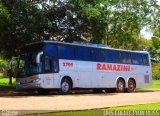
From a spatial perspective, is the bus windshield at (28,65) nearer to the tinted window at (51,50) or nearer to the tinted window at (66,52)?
the tinted window at (51,50)

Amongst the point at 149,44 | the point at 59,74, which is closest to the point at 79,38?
the point at 59,74

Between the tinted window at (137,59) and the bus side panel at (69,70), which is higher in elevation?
the tinted window at (137,59)

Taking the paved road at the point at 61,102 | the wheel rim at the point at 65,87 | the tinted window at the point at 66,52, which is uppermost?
the tinted window at the point at 66,52

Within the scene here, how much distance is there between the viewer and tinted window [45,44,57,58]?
24375 millimetres

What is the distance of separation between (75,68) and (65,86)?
4.26ft

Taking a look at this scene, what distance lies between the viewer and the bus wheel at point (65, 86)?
25500mm

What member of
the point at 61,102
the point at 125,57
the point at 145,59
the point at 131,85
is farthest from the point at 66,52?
the point at 145,59

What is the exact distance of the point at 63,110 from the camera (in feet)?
47.3

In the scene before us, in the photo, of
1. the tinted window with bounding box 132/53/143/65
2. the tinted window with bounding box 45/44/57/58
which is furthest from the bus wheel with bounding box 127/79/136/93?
the tinted window with bounding box 45/44/57/58

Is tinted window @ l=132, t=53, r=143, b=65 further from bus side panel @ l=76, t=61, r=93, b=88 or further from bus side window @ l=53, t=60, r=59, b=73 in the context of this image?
bus side window @ l=53, t=60, r=59, b=73

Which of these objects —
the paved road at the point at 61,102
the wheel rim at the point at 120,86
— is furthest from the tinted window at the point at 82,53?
the paved road at the point at 61,102

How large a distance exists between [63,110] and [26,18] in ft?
39.7

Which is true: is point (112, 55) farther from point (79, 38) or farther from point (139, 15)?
point (139, 15)

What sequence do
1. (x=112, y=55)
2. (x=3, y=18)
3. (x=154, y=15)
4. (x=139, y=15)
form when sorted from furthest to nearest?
1. (x=154, y=15)
2. (x=139, y=15)
3. (x=112, y=55)
4. (x=3, y=18)
